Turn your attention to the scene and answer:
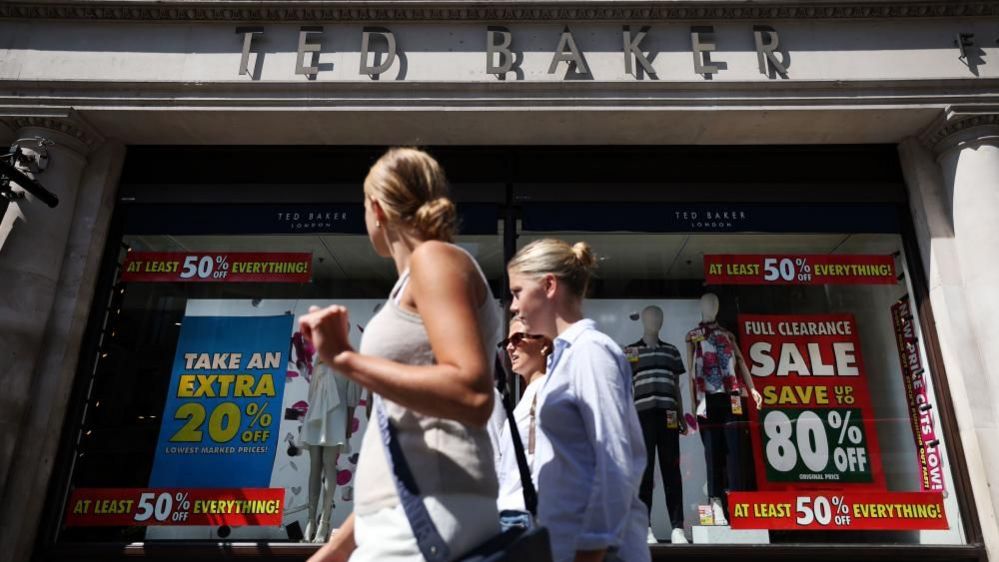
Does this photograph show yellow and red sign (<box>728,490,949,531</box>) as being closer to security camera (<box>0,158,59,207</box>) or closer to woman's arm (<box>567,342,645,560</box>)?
woman's arm (<box>567,342,645,560</box>)

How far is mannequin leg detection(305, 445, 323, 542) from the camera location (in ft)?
18.9

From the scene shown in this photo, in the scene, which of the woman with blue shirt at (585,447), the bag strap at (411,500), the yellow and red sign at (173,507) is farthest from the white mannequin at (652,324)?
the bag strap at (411,500)

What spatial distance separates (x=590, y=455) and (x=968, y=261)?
547 cm

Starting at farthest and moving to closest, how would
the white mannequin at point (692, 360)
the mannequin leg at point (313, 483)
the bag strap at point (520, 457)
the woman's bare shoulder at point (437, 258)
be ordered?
1. the white mannequin at point (692, 360)
2. the mannequin leg at point (313, 483)
3. the bag strap at point (520, 457)
4. the woman's bare shoulder at point (437, 258)

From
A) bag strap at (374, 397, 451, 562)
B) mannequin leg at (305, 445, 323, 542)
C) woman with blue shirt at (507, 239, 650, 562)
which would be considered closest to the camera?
bag strap at (374, 397, 451, 562)

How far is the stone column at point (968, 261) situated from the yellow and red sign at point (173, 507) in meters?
6.12

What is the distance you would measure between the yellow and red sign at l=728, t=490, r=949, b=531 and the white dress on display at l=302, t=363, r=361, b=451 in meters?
3.63

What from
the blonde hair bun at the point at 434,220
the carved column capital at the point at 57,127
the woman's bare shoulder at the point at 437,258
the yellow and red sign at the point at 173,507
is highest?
the carved column capital at the point at 57,127

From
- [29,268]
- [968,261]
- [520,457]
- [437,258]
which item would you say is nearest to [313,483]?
[29,268]

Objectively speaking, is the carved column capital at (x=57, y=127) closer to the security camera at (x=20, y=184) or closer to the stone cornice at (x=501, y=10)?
the security camera at (x=20, y=184)

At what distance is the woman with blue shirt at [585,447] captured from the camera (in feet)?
6.98

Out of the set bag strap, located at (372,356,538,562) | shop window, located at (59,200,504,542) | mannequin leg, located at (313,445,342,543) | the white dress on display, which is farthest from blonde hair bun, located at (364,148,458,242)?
mannequin leg, located at (313,445,342,543)

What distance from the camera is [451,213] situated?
1.74m

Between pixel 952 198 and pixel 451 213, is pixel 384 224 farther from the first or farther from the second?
pixel 952 198
